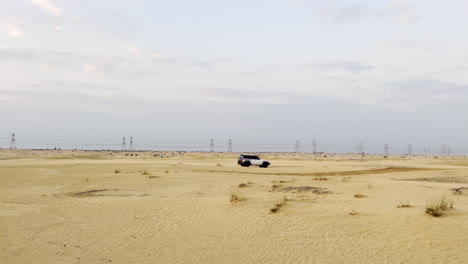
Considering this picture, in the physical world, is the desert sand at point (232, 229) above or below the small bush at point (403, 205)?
below

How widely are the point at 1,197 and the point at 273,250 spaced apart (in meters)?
14.9

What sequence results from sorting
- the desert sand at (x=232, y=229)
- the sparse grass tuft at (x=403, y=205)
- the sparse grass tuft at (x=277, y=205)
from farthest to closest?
the sparse grass tuft at (x=403, y=205), the sparse grass tuft at (x=277, y=205), the desert sand at (x=232, y=229)

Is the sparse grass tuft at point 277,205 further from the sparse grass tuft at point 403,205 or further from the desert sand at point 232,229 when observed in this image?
the sparse grass tuft at point 403,205

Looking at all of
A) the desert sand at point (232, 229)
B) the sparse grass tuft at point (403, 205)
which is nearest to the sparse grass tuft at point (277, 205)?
the desert sand at point (232, 229)

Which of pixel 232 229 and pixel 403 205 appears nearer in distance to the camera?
pixel 232 229

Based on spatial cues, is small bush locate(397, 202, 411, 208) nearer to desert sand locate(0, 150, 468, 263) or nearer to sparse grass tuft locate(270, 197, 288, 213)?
desert sand locate(0, 150, 468, 263)

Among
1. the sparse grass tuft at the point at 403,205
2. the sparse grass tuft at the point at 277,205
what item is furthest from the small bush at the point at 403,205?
the sparse grass tuft at the point at 277,205

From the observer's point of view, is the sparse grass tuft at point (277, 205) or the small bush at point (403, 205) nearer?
the sparse grass tuft at point (277, 205)

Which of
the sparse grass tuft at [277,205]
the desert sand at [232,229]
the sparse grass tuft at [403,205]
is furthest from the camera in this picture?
the sparse grass tuft at [403,205]

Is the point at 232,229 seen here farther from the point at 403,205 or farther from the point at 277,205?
the point at 403,205

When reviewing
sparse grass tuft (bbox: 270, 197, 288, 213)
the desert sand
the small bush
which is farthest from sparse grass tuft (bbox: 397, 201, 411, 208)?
sparse grass tuft (bbox: 270, 197, 288, 213)

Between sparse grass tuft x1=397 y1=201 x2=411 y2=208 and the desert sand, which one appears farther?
sparse grass tuft x1=397 y1=201 x2=411 y2=208

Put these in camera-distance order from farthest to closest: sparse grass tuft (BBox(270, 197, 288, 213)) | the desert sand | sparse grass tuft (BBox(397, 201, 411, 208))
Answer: sparse grass tuft (BBox(397, 201, 411, 208)) → sparse grass tuft (BBox(270, 197, 288, 213)) → the desert sand

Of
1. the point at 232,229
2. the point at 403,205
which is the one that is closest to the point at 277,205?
the point at 232,229
